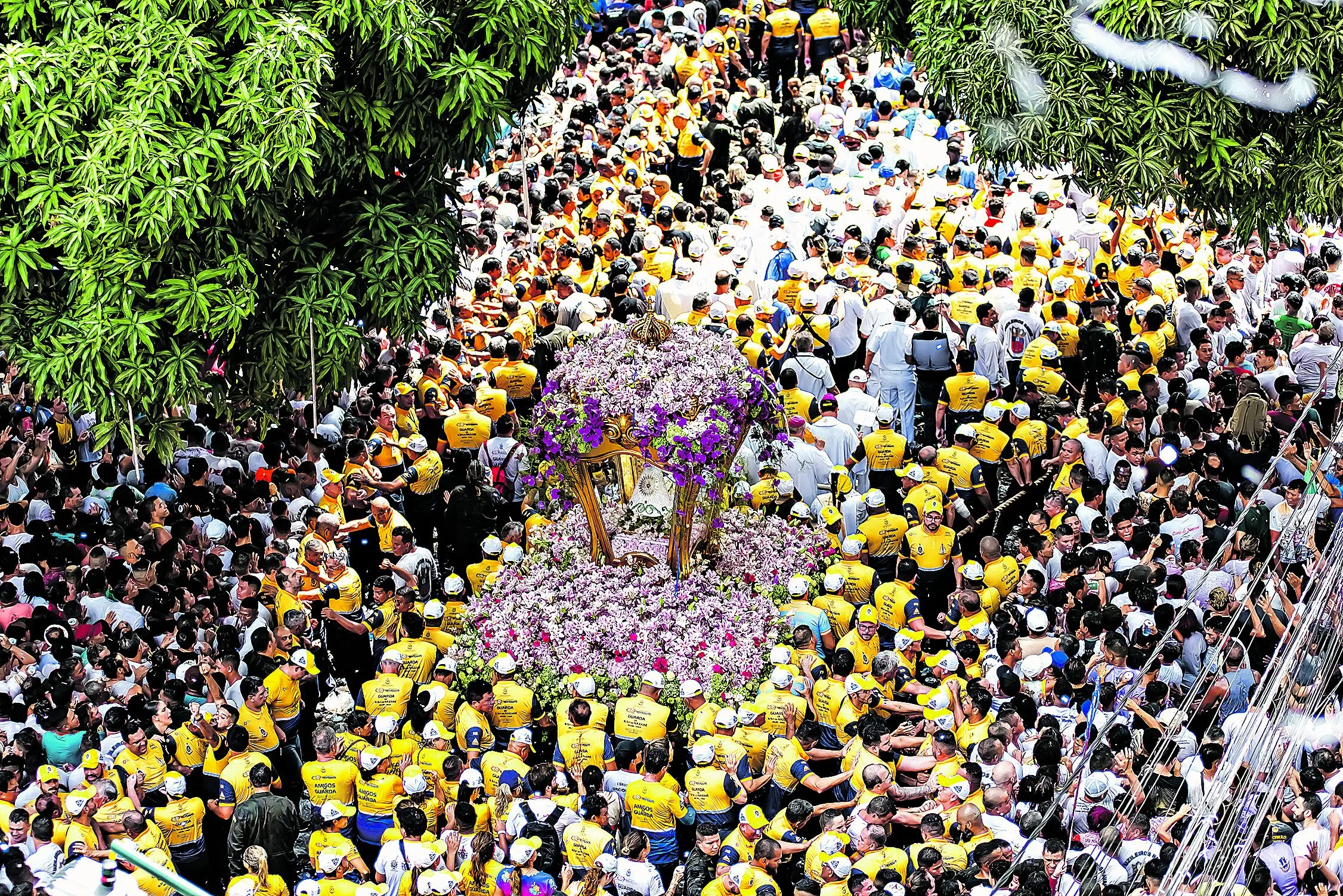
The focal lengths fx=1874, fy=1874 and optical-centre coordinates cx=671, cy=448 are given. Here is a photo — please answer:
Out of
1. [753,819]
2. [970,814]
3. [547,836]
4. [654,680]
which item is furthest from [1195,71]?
[547,836]

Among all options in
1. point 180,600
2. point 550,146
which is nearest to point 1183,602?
point 180,600

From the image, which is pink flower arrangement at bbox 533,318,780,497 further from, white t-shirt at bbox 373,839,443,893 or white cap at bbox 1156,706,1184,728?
white t-shirt at bbox 373,839,443,893

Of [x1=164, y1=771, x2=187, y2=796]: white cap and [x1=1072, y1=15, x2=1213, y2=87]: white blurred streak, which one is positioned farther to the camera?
[x1=1072, y1=15, x2=1213, y2=87]: white blurred streak

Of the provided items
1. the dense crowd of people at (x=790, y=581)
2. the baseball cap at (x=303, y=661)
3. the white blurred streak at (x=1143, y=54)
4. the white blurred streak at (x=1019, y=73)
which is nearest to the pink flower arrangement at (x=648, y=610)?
the dense crowd of people at (x=790, y=581)

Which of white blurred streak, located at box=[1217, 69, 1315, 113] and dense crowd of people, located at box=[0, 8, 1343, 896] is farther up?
white blurred streak, located at box=[1217, 69, 1315, 113]

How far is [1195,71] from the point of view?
12531 mm

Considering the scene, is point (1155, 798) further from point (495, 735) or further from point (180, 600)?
point (180, 600)

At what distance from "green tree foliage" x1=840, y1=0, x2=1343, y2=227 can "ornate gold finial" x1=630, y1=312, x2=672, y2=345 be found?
2.92m

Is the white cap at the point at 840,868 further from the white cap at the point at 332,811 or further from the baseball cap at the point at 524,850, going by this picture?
the white cap at the point at 332,811

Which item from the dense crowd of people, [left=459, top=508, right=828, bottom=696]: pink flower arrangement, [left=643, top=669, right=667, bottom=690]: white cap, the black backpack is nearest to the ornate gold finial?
the dense crowd of people

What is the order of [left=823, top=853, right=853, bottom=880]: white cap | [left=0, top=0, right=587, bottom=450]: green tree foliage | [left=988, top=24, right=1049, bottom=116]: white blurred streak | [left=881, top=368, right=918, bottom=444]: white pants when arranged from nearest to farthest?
[left=823, top=853, right=853, bottom=880]: white cap, [left=0, top=0, right=587, bottom=450]: green tree foliage, [left=988, top=24, right=1049, bottom=116]: white blurred streak, [left=881, top=368, right=918, bottom=444]: white pants

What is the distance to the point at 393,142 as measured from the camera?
1301 centimetres

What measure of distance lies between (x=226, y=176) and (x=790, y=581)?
5128mm

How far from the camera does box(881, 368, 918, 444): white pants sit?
1648 cm
